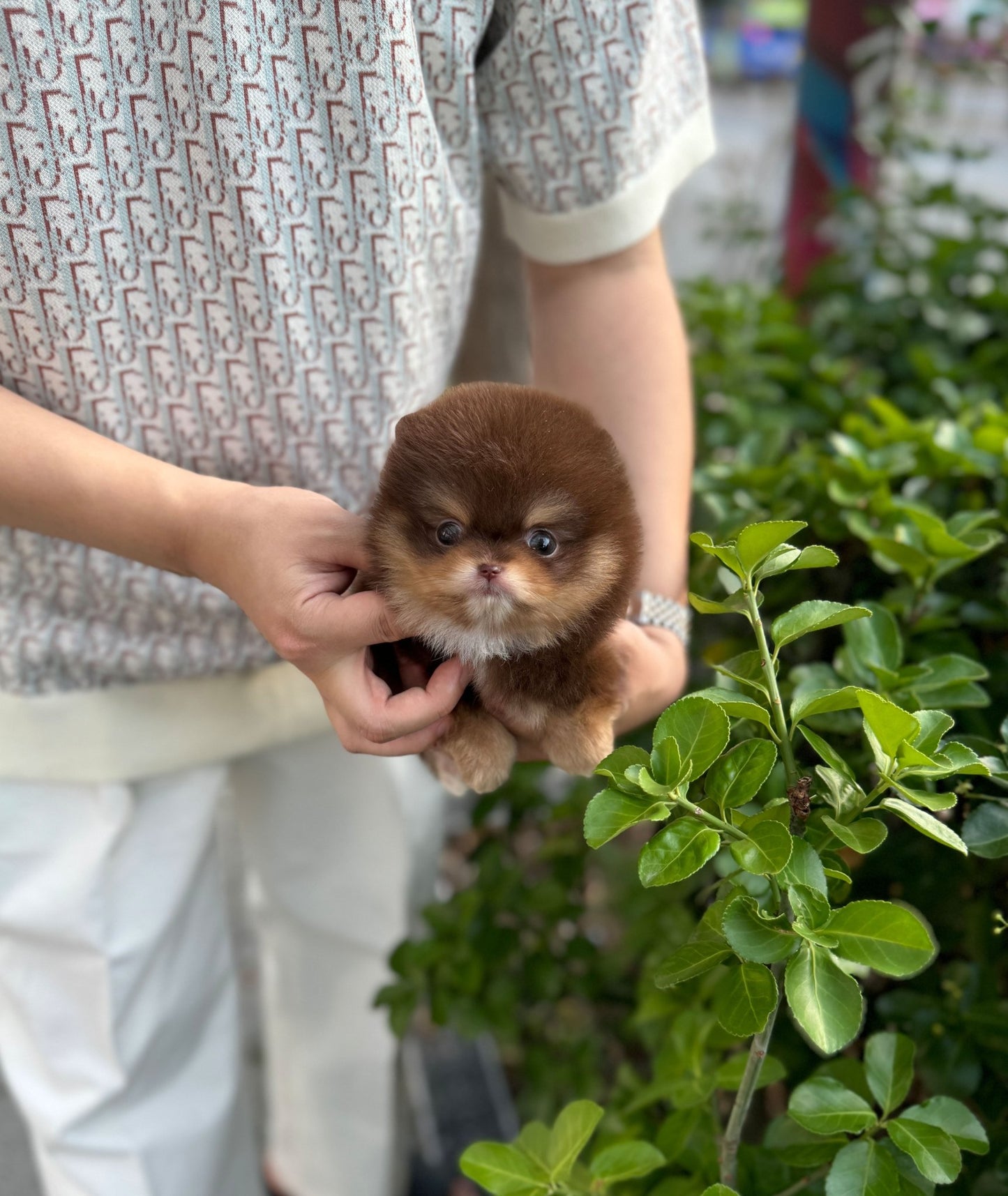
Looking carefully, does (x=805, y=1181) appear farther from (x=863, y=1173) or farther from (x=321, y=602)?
(x=321, y=602)

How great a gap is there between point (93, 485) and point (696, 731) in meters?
0.52

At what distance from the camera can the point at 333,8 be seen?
0.78 metres

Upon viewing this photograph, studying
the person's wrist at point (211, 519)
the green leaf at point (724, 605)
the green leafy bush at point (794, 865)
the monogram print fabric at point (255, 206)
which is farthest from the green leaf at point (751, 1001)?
the monogram print fabric at point (255, 206)

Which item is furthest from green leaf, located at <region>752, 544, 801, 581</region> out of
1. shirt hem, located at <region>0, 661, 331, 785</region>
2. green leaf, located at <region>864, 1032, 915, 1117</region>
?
shirt hem, located at <region>0, 661, 331, 785</region>

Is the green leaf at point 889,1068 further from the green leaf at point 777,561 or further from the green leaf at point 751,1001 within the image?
the green leaf at point 777,561

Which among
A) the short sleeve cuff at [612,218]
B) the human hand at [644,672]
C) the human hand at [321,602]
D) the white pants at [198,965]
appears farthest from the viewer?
the white pants at [198,965]

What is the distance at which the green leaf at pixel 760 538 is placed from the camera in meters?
0.61

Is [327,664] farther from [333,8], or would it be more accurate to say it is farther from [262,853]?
[262,853]

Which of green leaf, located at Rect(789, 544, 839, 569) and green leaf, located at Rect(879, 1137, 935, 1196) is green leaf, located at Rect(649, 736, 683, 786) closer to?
green leaf, located at Rect(789, 544, 839, 569)

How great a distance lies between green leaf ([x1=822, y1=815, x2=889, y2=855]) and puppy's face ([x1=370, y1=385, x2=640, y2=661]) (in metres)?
0.23

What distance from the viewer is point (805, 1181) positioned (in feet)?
2.31

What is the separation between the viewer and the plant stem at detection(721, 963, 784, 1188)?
0.63 meters

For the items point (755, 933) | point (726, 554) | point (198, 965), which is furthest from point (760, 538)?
point (198, 965)

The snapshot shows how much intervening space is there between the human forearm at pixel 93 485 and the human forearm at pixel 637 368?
404mm
